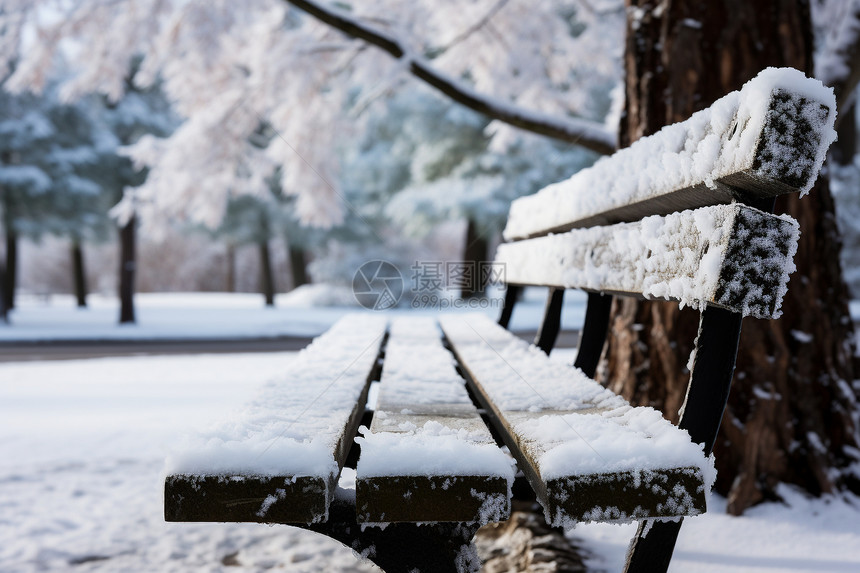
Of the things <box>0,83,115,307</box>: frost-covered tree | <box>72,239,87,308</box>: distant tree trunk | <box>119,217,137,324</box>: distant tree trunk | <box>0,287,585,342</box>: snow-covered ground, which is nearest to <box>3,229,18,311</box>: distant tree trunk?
<box>0,83,115,307</box>: frost-covered tree

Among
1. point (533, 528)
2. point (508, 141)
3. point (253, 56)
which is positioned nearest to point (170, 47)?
point (253, 56)

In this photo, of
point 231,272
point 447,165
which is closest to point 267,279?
point 447,165

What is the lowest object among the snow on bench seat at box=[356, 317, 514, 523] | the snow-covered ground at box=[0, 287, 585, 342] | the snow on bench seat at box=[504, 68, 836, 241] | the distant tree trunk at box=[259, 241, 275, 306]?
the snow-covered ground at box=[0, 287, 585, 342]

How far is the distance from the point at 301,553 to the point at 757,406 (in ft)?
5.19

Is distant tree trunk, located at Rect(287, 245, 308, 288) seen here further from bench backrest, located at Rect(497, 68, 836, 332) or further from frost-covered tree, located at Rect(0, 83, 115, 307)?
bench backrest, located at Rect(497, 68, 836, 332)

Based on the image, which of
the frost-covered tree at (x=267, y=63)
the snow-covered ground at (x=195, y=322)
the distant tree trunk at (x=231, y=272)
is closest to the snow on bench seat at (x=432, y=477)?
the frost-covered tree at (x=267, y=63)

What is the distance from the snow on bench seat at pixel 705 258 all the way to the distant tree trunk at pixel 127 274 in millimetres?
12770

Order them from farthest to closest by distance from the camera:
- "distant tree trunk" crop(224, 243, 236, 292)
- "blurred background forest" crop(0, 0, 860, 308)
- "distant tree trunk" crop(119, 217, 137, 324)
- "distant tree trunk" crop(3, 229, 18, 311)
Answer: "distant tree trunk" crop(224, 243, 236, 292)
"distant tree trunk" crop(3, 229, 18, 311)
"distant tree trunk" crop(119, 217, 137, 324)
"blurred background forest" crop(0, 0, 860, 308)

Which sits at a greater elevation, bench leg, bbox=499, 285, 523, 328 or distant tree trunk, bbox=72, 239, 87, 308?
bench leg, bbox=499, 285, 523, 328

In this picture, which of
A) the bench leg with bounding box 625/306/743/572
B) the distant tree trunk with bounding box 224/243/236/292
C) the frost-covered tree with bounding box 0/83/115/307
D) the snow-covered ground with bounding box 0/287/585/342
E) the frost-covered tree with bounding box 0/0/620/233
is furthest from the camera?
the distant tree trunk with bounding box 224/243/236/292

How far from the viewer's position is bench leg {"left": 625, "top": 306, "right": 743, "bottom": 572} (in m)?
1.09

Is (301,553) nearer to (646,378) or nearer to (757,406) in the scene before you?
(646,378)

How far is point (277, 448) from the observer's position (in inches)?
37.4

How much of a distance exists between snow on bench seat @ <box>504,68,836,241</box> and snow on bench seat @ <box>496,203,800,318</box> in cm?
5
